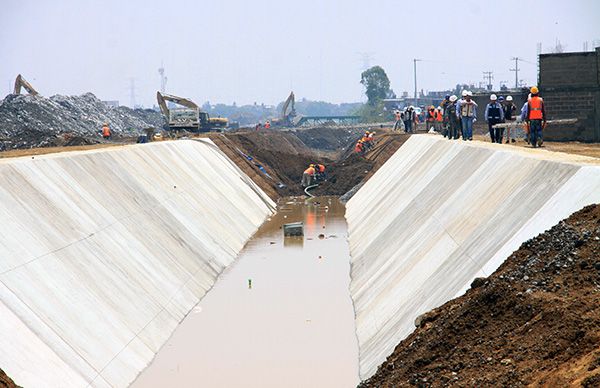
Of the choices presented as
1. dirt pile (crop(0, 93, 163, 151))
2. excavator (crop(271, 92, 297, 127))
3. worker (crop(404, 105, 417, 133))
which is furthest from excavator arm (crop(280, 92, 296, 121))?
worker (crop(404, 105, 417, 133))

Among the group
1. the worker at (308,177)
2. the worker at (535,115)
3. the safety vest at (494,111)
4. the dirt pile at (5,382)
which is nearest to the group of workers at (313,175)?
the worker at (308,177)

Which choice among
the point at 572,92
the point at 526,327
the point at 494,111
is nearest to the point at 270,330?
the point at 494,111

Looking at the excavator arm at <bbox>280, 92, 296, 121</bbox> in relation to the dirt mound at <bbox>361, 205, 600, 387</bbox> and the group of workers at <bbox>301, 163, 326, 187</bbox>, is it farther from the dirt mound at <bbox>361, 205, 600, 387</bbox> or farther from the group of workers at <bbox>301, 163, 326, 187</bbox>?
the dirt mound at <bbox>361, 205, 600, 387</bbox>

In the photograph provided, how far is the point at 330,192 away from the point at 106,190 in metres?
34.3

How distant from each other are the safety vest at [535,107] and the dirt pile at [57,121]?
35793mm

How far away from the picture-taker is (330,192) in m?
65.2

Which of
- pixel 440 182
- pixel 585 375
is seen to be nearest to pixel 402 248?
pixel 440 182

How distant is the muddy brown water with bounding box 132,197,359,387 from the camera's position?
850 inches

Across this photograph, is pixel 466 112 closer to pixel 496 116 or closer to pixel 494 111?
pixel 496 116

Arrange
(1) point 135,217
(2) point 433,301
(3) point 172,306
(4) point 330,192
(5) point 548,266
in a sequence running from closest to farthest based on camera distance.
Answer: (5) point 548,266 → (2) point 433,301 → (3) point 172,306 → (1) point 135,217 → (4) point 330,192

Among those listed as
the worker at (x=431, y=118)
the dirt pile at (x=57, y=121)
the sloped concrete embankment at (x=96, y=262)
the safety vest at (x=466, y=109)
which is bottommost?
the dirt pile at (x=57, y=121)

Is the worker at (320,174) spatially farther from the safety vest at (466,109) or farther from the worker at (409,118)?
the safety vest at (466,109)

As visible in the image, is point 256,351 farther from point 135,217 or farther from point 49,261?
point 135,217

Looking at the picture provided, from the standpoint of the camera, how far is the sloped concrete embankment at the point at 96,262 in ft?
60.7
